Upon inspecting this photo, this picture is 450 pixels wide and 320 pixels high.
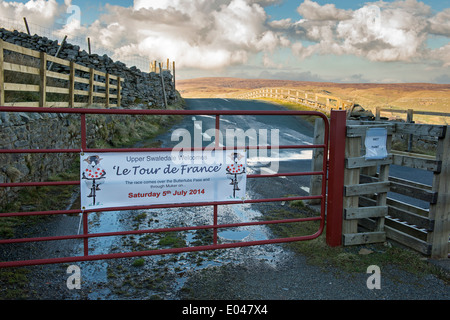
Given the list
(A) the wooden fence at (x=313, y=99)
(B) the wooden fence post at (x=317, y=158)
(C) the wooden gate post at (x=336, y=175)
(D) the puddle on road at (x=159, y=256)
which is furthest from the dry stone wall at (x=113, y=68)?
(C) the wooden gate post at (x=336, y=175)

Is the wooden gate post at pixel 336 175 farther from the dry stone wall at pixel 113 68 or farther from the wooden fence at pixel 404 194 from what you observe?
the dry stone wall at pixel 113 68

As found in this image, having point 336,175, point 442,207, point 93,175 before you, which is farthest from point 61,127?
point 442,207

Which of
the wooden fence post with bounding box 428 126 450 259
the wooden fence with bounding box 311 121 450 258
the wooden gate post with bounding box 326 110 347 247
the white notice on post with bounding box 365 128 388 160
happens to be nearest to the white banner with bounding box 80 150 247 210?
the wooden gate post with bounding box 326 110 347 247

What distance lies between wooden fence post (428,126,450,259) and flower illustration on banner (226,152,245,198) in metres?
2.35

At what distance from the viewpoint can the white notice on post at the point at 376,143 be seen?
485 centimetres

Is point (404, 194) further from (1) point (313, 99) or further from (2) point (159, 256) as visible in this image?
(1) point (313, 99)

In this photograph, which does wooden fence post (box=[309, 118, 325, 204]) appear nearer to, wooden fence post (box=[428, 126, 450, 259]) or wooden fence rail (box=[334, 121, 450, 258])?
wooden fence rail (box=[334, 121, 450, 258])

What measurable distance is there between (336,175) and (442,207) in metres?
1.30

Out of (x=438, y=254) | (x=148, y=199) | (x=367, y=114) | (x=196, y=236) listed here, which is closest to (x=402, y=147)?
(x=367, y=114)

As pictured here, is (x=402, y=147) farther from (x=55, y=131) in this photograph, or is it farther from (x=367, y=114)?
(x=55, y=131)

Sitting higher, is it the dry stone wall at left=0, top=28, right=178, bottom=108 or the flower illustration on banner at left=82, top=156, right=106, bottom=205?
the dry stone wall at left=0, top=28, right=178, bottom=108

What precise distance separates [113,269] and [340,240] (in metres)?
2.87

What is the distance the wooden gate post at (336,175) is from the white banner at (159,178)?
1.18 meters

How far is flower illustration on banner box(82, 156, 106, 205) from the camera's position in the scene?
13.2 feet
